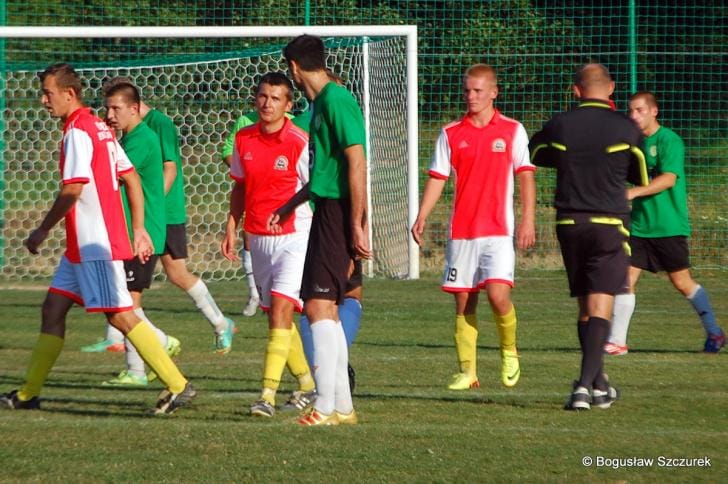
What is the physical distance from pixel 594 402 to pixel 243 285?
9.17 meters

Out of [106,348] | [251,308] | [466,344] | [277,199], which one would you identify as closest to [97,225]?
[277,199]

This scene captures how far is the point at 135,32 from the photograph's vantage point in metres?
13.9

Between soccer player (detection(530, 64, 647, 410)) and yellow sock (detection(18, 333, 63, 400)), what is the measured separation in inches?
112

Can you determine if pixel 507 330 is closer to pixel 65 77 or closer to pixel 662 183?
pixel 662 183

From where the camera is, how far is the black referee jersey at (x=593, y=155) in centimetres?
740

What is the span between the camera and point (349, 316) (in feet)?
25.6

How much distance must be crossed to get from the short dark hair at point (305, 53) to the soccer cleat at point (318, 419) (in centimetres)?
171

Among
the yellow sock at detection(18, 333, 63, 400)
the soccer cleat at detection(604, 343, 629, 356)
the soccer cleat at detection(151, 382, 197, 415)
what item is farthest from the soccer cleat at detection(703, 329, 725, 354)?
the yellow sock at detection(18, 333, 63, 400)

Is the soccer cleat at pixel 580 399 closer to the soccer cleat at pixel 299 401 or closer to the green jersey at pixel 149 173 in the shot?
the soccer cleat at pixel 299 401

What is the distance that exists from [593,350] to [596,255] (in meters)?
0.53

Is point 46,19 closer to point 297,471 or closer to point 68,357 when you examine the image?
point 68,357

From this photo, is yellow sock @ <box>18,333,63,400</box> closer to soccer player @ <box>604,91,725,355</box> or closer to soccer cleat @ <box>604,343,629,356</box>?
soccer cleat @ <box>604,343,629,356</box>

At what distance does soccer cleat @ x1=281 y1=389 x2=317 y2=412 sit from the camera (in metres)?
7.48

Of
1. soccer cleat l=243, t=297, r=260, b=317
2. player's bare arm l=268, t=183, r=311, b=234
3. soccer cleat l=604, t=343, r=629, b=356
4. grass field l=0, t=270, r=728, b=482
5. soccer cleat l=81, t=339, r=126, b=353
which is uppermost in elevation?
player's bare arm l=268, t=183, r=311, b=234
